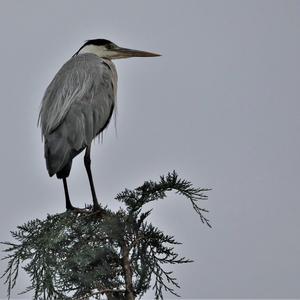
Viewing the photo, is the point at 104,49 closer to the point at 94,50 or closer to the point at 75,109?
the point at 94,50

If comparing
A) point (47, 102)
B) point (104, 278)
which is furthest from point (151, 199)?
point (47, 102)

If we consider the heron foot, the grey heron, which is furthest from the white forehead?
the heron foot

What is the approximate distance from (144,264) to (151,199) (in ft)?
1.65

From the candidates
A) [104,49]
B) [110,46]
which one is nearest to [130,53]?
[110,46]

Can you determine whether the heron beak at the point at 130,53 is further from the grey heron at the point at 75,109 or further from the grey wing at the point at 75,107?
the grey wing at the point at 75,107

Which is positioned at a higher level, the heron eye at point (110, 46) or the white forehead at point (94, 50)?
the heron eye at point (110, 46)

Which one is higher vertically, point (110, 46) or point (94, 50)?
point (110, 46)

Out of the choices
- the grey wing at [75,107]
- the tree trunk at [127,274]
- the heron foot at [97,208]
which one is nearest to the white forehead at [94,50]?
the grey wing at [75,107]

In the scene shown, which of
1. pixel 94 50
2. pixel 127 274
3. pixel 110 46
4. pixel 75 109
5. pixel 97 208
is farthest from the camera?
→ pixel 110 46

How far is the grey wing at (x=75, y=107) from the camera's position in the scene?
7.36 m

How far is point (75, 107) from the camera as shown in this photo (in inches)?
316

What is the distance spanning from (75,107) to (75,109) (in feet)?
A: 0.11

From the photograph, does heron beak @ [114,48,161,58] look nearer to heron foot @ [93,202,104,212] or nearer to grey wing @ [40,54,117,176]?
grey wing @ [40,54,117,176]

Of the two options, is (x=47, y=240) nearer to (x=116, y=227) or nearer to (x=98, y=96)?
(x=116, y=227)
